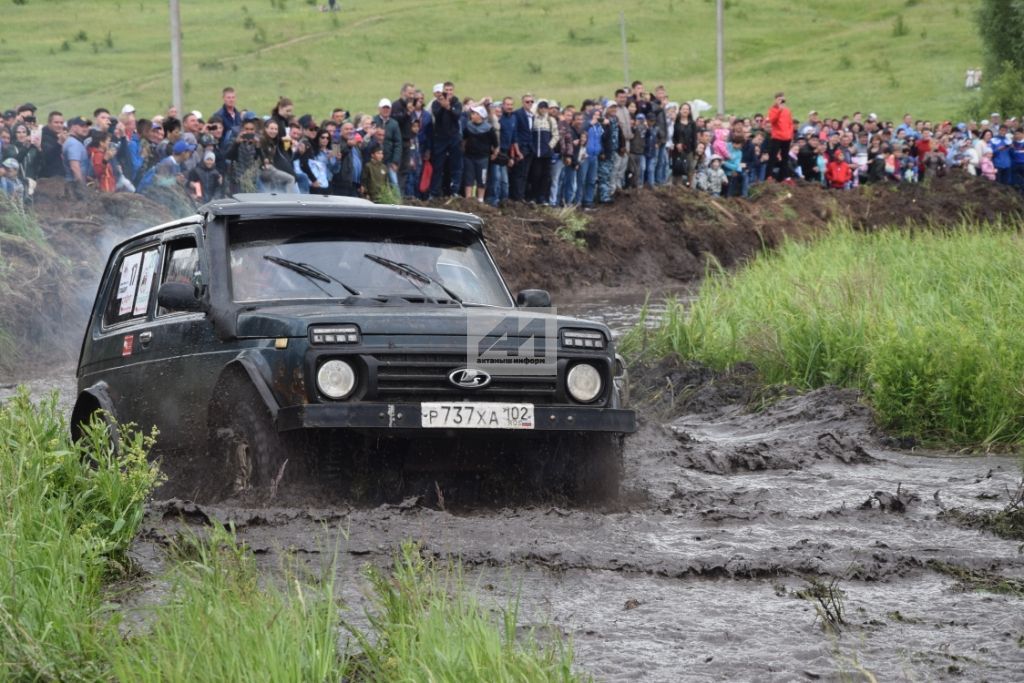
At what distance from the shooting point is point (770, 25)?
9075 cm

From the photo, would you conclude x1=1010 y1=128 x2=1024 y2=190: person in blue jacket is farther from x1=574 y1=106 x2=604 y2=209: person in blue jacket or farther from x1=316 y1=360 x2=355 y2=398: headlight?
x1=316 y1=360 x2=355 y2=398: headlight

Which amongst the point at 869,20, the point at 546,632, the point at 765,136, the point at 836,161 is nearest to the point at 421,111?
the point at 765,136

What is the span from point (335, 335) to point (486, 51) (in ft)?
235

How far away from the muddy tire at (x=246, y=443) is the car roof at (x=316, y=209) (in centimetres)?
105

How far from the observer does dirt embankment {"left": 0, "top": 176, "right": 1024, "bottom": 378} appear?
18594 millimetres

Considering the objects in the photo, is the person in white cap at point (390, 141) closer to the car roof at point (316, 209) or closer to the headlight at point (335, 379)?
the car roof at point (316, 209)

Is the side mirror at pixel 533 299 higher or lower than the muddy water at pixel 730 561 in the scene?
higher

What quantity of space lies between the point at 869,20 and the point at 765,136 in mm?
61825

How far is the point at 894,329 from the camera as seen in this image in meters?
12.3

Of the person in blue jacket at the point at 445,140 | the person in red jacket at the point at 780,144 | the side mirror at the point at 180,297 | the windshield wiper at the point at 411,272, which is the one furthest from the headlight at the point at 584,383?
the person in red jacket at the point at 780,144

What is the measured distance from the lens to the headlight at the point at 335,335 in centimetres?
753

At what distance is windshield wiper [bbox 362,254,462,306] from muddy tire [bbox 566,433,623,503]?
1.01 meters

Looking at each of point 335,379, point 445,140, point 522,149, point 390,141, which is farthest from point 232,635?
point 522,149

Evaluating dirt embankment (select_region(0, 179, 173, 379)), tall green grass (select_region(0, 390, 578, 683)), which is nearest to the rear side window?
tall green grass (select_region(0, 390, 578, 683))
